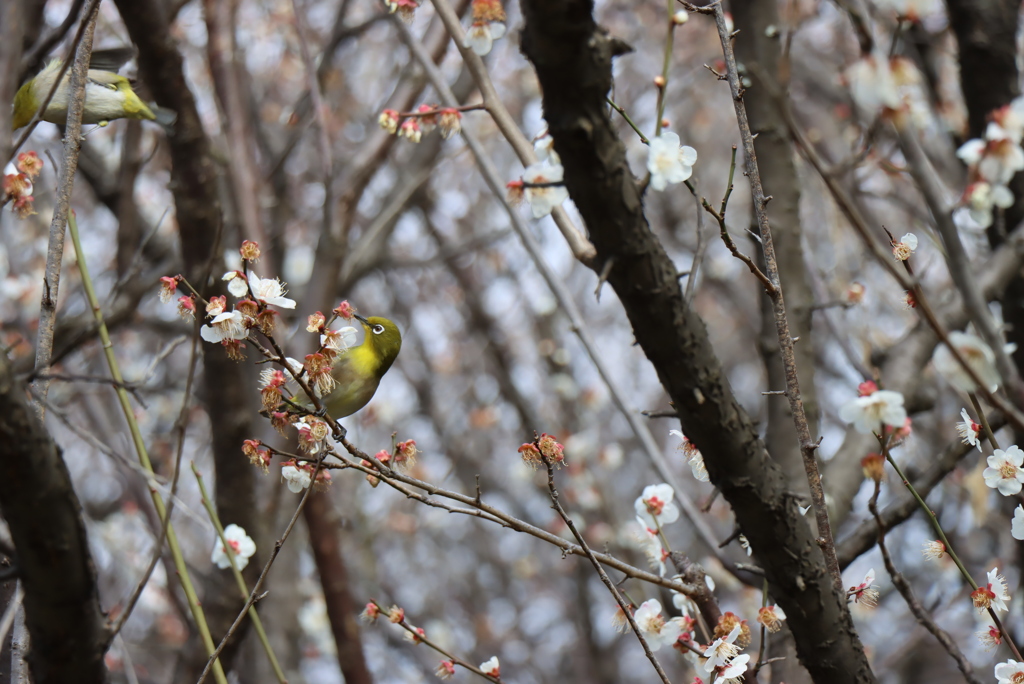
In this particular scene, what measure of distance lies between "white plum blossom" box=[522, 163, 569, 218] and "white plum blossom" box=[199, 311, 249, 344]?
2.01 feet

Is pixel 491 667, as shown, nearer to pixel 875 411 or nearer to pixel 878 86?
pixel 875 411

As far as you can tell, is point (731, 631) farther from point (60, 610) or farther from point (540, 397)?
point (540, 397)

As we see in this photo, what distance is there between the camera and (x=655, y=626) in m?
1.84

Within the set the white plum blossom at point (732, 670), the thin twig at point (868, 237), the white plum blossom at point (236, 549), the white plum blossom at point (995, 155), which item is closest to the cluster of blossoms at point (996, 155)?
the white plum blossom at point (995, 155)

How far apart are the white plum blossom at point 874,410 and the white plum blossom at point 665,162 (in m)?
0.51

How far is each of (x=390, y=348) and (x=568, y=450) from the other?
3507mm

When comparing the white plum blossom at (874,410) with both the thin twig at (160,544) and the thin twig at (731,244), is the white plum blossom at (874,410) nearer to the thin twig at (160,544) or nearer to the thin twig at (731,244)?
the thin twig at (731,244)

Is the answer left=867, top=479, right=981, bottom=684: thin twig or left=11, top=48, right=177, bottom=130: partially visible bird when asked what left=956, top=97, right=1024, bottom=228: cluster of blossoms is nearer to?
left=867, top=479, right=981, bottom=684: thin twig

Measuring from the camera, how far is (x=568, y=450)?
5832mm

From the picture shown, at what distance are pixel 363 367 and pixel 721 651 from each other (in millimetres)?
1343

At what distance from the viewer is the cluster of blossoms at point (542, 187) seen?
1.54 metres

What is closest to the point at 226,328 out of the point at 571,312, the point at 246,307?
the point at 246,307

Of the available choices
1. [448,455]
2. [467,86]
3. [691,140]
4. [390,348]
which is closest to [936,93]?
[467,86]

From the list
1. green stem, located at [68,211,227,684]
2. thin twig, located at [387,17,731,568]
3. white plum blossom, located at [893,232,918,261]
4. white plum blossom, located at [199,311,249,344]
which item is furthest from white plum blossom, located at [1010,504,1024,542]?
green stem, located at [68,211,227,684]
